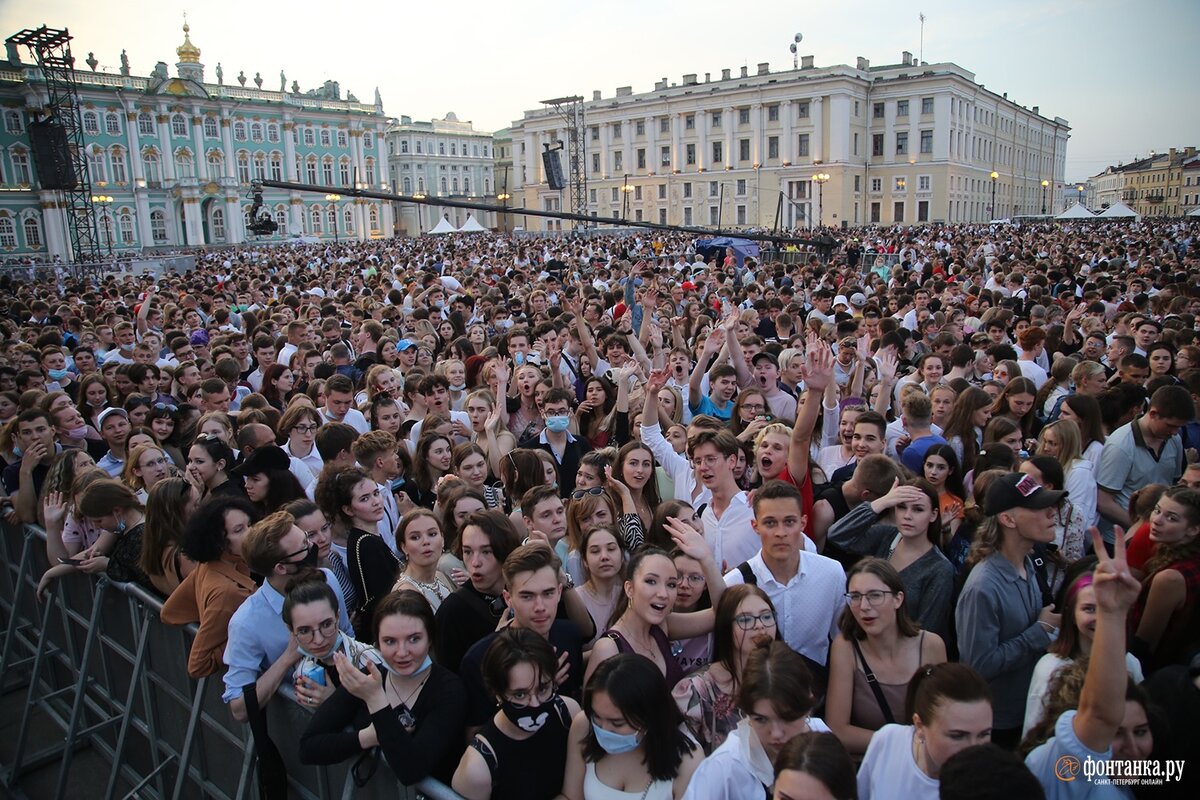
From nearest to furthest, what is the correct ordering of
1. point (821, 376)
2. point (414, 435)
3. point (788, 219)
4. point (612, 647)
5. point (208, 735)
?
point (612, 647) → point (208, 735) → point (821, 376) → point (414, 435) → point (788, 219)

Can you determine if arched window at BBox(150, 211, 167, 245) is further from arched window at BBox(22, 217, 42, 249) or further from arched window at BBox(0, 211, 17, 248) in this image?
arched window at BBox(0, 211, 17, 248)

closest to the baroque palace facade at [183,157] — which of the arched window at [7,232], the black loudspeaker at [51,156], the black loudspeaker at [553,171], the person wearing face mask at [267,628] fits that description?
the arched window at [7,232]

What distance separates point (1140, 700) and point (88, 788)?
5435mm

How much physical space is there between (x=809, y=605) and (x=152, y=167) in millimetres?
75409

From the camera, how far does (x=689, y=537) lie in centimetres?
328

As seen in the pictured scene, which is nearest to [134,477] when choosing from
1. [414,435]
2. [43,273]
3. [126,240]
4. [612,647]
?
[414,435]

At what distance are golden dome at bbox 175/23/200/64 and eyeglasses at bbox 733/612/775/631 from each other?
83.8 metres

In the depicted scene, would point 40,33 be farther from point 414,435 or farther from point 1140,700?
point 1140,700

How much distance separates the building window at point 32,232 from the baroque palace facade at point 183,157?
8 cm

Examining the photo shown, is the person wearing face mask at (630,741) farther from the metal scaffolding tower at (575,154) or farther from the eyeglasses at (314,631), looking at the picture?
the metal scaffolding tower at (575,154)

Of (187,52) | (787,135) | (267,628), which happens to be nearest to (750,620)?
(267,628)

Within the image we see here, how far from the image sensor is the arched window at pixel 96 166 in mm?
60781

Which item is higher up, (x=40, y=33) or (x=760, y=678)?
(x=40, y=33)

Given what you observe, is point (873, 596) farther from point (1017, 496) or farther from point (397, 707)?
point (397, 707)
